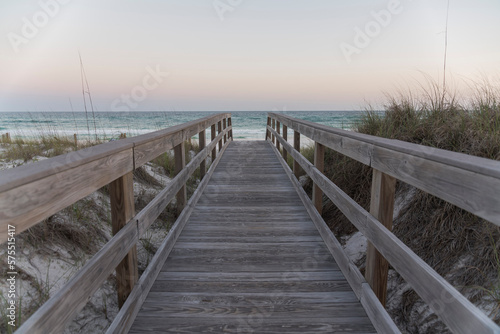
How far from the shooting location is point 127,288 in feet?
6.38

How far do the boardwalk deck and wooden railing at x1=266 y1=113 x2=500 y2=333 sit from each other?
245mm

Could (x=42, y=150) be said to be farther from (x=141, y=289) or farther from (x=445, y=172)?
(x=445, y=172)

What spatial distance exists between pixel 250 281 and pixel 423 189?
1522 mm

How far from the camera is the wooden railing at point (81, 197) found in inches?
38.1

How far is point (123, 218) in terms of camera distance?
6.01 feet

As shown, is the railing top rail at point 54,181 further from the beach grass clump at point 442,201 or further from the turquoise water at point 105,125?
the turquoise water at point 105,125

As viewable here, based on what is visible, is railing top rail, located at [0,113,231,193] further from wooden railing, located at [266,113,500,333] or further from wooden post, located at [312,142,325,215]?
wooden post, located at [312,142,325,215]

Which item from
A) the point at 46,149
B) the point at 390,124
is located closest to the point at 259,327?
the point at 390,124

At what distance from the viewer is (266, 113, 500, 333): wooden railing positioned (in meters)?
0.97

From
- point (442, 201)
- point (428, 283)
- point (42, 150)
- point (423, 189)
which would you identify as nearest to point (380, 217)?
point (423, 189)

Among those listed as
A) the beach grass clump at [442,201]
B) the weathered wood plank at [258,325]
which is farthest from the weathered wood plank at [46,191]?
the beach grass clump at [442,201]

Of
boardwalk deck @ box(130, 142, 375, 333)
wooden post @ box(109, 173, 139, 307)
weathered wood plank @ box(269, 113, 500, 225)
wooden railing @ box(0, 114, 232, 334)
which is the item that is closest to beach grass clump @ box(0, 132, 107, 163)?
boardwalk deck @ box(130, 142, 375, 333)

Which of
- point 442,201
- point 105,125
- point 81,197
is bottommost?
point 105,125

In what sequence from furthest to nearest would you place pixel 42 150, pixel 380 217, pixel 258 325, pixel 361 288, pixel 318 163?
pixel 42 150 → pixel 318 163 → pixel 361 288 → pixel 258 325 → pixel 380 217
